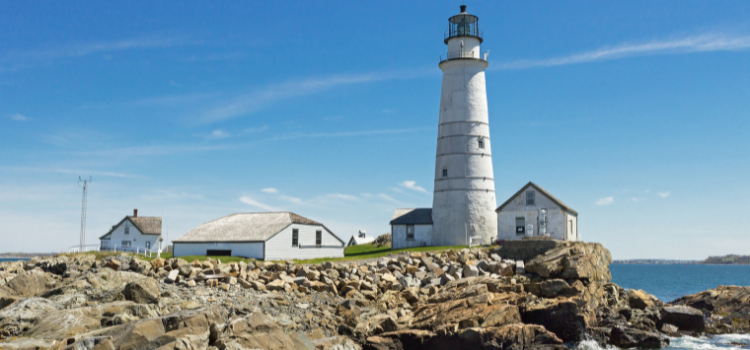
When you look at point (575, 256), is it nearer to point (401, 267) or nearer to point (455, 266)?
point (455, 266)

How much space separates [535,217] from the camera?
38156mm

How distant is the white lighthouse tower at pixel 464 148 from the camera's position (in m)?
38.9

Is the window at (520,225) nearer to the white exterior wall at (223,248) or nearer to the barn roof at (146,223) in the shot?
the white exterior wall at (223,248)

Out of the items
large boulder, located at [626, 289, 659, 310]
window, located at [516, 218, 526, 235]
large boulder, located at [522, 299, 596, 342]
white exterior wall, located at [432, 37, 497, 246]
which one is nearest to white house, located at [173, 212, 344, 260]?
white exterior wall, located at [432, 37, 497, 246]

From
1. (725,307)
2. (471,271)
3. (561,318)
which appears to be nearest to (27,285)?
(471,271)

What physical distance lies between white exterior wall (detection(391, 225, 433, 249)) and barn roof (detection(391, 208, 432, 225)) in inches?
12.1

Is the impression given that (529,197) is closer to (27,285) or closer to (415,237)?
(415,237)

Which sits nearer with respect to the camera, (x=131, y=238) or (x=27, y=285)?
(x=27, y=285)

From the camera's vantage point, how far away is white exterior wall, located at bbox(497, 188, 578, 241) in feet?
122

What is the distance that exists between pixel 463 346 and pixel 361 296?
5494 mm

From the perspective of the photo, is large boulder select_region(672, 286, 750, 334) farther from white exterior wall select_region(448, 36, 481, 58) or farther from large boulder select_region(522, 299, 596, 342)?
white exterior wall select_region(448, 36, 481, 58)

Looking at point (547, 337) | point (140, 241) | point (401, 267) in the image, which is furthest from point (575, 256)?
point (140, 241)

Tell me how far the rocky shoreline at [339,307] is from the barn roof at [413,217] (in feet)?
44.4

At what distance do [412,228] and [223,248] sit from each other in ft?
47.1
